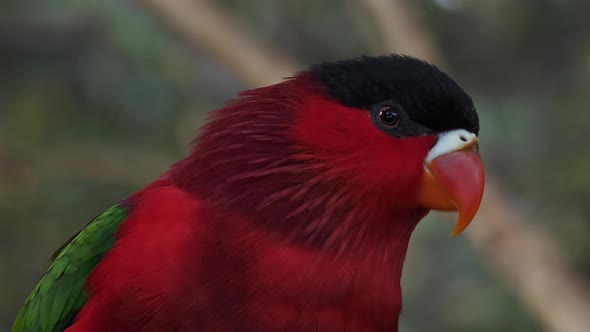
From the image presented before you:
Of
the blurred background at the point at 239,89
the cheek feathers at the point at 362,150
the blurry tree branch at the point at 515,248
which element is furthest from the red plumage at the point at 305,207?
the blurred background at the point at 239,89

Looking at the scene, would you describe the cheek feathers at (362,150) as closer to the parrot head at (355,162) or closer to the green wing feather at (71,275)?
the parrot head at (355,162)

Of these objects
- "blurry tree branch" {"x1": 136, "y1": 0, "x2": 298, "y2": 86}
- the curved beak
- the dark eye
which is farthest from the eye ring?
"blurry tree branch" {"x1": 136, "y1": 0, "x2": 298, "y2": 86}

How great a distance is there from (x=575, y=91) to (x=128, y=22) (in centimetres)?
294

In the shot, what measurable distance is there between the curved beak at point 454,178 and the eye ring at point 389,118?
0.33 feet

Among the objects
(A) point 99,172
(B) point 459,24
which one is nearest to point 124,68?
(A) point 99,172

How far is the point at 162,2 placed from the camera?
13.8 ft

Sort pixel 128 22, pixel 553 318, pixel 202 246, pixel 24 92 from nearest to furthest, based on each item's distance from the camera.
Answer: pixel 202 246 < pixel 553 318 < pixel 128 22 < pixel 24 92

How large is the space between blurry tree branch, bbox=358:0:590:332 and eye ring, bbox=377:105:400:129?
2430mm

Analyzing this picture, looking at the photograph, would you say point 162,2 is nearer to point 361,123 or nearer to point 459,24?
point 459,24

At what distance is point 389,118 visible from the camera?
1.58 metres

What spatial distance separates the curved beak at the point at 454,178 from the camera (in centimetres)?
158

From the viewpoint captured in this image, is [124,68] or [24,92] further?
[24,92]

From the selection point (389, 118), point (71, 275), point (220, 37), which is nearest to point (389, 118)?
point (389, 118)

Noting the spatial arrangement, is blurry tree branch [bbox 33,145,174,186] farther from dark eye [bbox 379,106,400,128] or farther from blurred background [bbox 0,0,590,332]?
dark eye [bbox 379,106,400,128]
